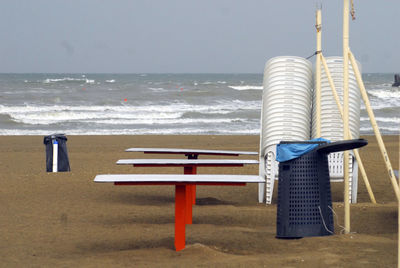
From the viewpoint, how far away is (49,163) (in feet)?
35.8

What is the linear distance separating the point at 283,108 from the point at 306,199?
8.78ft

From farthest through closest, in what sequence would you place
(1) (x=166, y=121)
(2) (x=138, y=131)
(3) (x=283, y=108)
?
(1) (x=166, y=121), (2) (x=138, y=131), (3) (x=283, y=108)

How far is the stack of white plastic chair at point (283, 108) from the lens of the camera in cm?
805

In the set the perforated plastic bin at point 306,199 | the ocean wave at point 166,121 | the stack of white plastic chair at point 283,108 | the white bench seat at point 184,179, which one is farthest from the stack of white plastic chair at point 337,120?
the ocean wave at point 166,121

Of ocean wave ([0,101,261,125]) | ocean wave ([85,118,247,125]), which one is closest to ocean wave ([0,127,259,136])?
ocean wave ([85,118,247,125])

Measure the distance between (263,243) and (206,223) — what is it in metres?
1.21

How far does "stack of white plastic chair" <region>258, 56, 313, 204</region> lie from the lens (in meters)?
8.05

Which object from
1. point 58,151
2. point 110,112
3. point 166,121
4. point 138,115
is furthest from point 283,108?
point 110,112

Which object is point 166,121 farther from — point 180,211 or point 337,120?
point 180,211

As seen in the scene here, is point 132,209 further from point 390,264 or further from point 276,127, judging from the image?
point 390,264

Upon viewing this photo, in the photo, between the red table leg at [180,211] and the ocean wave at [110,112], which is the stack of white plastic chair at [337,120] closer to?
the red table leg at [180,211]

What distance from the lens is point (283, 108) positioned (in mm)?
8195

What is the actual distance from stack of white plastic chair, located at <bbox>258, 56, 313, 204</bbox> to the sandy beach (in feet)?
1.80

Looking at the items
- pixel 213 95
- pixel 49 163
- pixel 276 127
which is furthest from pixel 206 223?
pixel 213 95
